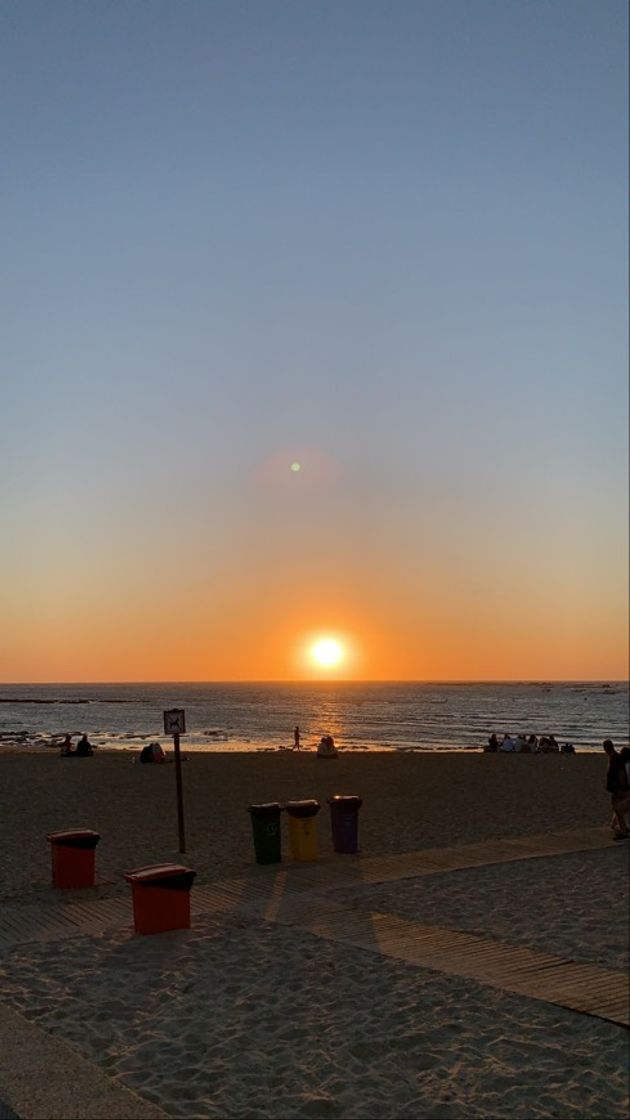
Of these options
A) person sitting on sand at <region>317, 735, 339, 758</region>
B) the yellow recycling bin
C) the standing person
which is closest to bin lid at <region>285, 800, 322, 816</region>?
the yellow recycling bin

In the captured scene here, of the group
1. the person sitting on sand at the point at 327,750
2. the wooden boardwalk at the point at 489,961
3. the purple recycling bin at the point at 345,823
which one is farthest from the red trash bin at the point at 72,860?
the person sitting on sand at the point at 327,750

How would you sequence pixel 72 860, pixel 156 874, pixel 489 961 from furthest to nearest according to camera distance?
pixel 72 860, pixel 156 874, pixel 489 961

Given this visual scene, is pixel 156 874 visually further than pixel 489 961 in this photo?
Yes

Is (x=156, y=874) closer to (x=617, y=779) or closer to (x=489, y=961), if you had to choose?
(x=489, y=961)

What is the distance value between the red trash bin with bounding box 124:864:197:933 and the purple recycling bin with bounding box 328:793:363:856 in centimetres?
444

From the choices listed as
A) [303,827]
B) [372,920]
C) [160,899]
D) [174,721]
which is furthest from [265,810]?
[160,899]

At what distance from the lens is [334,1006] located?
6.52 metres

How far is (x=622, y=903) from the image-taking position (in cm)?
969

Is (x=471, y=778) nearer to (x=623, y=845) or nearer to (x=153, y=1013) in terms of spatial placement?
(x=623, y=845)

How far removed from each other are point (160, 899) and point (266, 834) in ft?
12.5

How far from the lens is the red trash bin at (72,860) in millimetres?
10596

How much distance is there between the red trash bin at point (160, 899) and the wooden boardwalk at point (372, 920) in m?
0.55

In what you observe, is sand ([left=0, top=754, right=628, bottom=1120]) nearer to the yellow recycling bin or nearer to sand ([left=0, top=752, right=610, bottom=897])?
sand ([left=0, top=752, right=610, bottom=897])

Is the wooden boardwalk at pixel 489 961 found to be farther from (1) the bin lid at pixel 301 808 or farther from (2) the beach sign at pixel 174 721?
(2) the beach sign at pixel 174 721
